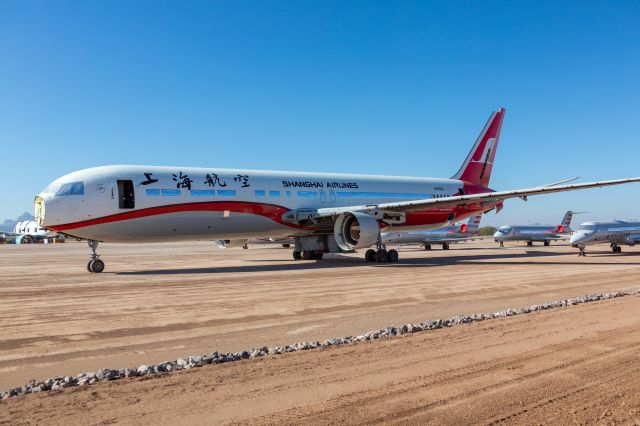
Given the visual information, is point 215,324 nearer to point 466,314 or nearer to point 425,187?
point 466,314

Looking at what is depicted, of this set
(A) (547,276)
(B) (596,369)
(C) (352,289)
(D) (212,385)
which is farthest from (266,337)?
(A) (547,276)

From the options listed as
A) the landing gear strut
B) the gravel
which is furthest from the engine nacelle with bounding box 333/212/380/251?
the gravel

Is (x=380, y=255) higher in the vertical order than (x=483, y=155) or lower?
lower

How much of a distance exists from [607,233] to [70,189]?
101ft

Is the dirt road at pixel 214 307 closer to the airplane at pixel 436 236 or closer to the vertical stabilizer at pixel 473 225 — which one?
the airplane at pixel 436 236

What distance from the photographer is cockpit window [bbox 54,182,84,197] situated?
17.9 metres

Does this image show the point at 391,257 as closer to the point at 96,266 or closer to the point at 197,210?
the point at 197,210

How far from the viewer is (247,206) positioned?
21.6 metres

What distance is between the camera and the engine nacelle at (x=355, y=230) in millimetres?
21438

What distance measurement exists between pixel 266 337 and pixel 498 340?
3078 mm

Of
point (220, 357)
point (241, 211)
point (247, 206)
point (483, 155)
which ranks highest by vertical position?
point (483, 155)

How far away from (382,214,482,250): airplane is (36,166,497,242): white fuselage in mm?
16796

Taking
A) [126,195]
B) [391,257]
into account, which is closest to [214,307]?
[126,195]

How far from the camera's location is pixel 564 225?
65.3m
